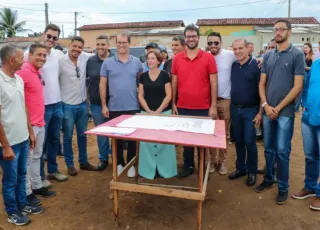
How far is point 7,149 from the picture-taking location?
8.98ft

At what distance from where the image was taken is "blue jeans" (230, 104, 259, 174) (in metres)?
3.91

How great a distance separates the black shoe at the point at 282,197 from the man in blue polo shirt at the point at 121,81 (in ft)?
6.79

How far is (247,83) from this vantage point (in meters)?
3.85

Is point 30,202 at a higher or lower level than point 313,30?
lower

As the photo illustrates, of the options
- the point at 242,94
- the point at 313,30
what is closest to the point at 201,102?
the point at 242,94

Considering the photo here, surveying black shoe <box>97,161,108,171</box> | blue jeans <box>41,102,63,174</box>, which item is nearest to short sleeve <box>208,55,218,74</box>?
blue jeans <box>41,102,63,174</box>

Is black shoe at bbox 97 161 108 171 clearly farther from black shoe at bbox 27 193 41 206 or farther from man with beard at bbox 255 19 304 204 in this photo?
man with beard at bbox 255 19 304 204

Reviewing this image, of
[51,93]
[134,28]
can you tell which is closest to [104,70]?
[51,93]

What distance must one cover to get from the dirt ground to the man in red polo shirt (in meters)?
1.08

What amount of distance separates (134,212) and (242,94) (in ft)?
6.52

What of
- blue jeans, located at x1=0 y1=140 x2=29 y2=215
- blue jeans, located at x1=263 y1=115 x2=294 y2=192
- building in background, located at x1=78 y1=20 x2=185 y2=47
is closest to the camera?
blue jeans, located at x1=0 y1=140 x2=29 y2=215

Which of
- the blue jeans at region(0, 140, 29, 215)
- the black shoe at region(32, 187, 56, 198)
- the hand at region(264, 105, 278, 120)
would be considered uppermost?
the hand at region(264, 105, 278, 120)

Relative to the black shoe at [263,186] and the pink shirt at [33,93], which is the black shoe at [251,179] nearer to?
the black shoe at [263,186]

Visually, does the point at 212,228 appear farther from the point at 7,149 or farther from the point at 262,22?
the point at 262,22
